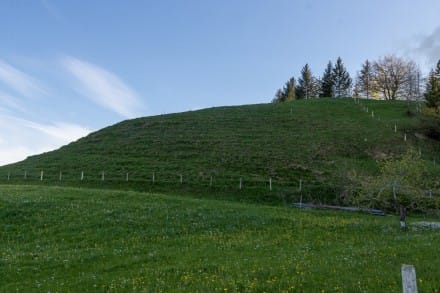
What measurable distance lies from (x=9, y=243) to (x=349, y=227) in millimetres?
16829

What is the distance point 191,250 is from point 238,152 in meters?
33.4

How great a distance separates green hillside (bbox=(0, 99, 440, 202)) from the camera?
38.1m

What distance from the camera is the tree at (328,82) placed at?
103 m

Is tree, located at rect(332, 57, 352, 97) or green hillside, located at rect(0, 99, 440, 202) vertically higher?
tree, located at rect(332, 57, 352, 97)

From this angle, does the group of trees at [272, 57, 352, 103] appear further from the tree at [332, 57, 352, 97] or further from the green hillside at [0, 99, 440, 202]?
the green hillside at [0, 99, 440, 202]

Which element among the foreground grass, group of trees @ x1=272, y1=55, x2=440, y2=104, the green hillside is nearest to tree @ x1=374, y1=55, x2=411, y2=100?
group of trees @ x1=272, y1=55, x2=440, y2=104

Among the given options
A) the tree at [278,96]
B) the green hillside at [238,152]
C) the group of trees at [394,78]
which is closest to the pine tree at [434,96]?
the green hillside at [238,152]

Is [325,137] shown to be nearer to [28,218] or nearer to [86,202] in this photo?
[86,202]

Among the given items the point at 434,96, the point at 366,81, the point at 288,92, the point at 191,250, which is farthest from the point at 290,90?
the point at 191,250

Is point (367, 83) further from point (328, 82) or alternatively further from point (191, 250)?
point (191, 250)

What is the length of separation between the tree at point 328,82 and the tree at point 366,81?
731 centimetres

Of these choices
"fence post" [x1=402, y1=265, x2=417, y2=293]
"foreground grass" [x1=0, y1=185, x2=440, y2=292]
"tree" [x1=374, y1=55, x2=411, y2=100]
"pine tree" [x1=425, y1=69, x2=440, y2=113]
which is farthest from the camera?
"tree" [x1=374, y1=55, x2=411, y2=100]

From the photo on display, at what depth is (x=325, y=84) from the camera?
340 feet

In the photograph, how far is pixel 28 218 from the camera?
20.3 metres
